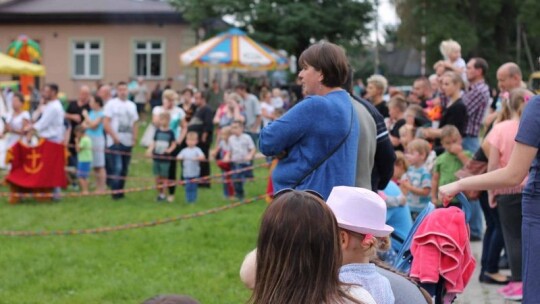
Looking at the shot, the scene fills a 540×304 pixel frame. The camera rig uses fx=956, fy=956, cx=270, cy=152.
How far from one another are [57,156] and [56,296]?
23.4ft

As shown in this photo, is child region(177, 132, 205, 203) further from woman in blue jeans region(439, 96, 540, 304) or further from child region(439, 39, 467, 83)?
woman in blue jeans region(439, 96, 540, 304)

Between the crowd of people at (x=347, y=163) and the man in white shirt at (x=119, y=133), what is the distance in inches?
0.8

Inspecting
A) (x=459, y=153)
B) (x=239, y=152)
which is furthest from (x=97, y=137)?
(x=459, y=153)

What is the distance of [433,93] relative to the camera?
44.2ft

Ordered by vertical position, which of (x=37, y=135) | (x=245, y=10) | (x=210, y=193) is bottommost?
(x=210, y=193)

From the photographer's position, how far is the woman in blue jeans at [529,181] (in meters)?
4.82

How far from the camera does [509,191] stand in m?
7.06

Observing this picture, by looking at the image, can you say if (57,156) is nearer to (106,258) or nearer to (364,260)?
(106,258)

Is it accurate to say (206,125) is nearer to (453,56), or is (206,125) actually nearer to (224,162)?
(224,162)

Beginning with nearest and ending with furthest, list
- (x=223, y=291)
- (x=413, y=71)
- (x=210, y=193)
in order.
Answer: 1. (x=223, y=291)
2. (x=210, y=193)
3. (x=413, y=71)

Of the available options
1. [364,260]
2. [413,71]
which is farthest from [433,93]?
[413,71]

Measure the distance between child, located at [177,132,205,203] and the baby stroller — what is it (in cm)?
1010

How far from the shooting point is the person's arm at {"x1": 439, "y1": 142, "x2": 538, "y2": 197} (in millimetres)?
4875

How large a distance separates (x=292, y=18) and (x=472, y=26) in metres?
11.7
